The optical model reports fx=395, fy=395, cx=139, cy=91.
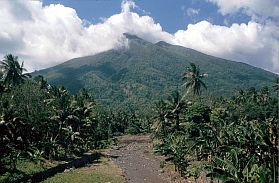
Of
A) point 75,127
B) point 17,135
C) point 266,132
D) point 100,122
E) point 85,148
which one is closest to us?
point 266,132

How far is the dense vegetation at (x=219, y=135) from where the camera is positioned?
82.1 feet

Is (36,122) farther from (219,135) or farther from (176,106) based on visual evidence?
(219,135)

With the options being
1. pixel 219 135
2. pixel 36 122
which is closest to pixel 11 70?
pixel 36 122

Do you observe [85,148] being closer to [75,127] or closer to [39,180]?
[75,127]

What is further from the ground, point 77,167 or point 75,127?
point 75,127

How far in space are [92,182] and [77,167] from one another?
1335 centimetres

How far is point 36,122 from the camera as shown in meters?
55.4

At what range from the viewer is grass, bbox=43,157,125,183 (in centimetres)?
4441

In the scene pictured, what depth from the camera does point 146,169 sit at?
54.6m

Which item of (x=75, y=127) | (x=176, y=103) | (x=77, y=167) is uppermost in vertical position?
(x=176, y=103)

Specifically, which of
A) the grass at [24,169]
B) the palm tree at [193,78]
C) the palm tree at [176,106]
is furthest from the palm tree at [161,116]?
the grass at [24,169]

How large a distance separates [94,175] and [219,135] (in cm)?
1768

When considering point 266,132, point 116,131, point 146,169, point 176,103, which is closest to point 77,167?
point 146,169

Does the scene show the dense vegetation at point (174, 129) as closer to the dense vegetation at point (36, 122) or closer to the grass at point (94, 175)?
the dense vegetation at point (36, 122)
